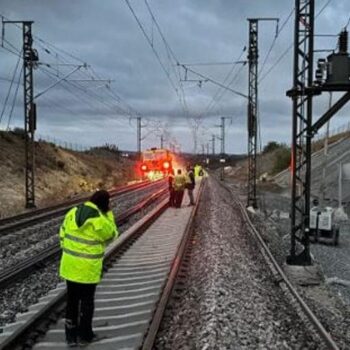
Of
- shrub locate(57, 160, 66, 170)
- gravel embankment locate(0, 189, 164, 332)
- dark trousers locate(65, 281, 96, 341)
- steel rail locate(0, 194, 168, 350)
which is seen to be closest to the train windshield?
shrub locate(57, 160, 66, 170)

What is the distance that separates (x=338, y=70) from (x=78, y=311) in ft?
32.2

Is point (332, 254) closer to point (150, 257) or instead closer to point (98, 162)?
point (150, 257)

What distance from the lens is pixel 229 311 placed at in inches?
392

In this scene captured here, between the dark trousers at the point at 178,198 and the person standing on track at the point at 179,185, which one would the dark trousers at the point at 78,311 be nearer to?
the person standing on track at the point at 179,185

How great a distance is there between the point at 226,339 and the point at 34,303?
13.2ft

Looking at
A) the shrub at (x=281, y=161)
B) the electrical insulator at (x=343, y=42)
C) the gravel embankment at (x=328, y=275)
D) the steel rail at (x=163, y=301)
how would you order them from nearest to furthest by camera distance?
1. the steel rail at (x=163, y=301)
2. the gravel embankment at (x=328, y=275)
3. the electrical insulator at (x=343, y=42)
4. the shrub at (x=281, y=161)

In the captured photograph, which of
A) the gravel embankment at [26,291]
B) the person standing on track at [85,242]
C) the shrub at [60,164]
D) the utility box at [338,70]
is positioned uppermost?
the utility box at [338,70]

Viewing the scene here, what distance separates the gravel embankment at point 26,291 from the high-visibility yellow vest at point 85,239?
2.40 meters

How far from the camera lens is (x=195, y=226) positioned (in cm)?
2317

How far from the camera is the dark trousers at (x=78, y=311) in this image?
26.8 ft

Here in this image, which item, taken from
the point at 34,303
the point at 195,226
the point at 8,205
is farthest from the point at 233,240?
the point at 8,205

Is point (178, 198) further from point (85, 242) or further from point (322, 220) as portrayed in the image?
point (85, 242)

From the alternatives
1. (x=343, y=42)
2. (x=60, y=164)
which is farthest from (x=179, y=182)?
(x=60, y=164)

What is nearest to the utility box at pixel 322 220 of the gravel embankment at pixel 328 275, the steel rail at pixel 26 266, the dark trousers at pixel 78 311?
the gravel embankment at pixel 328 275
